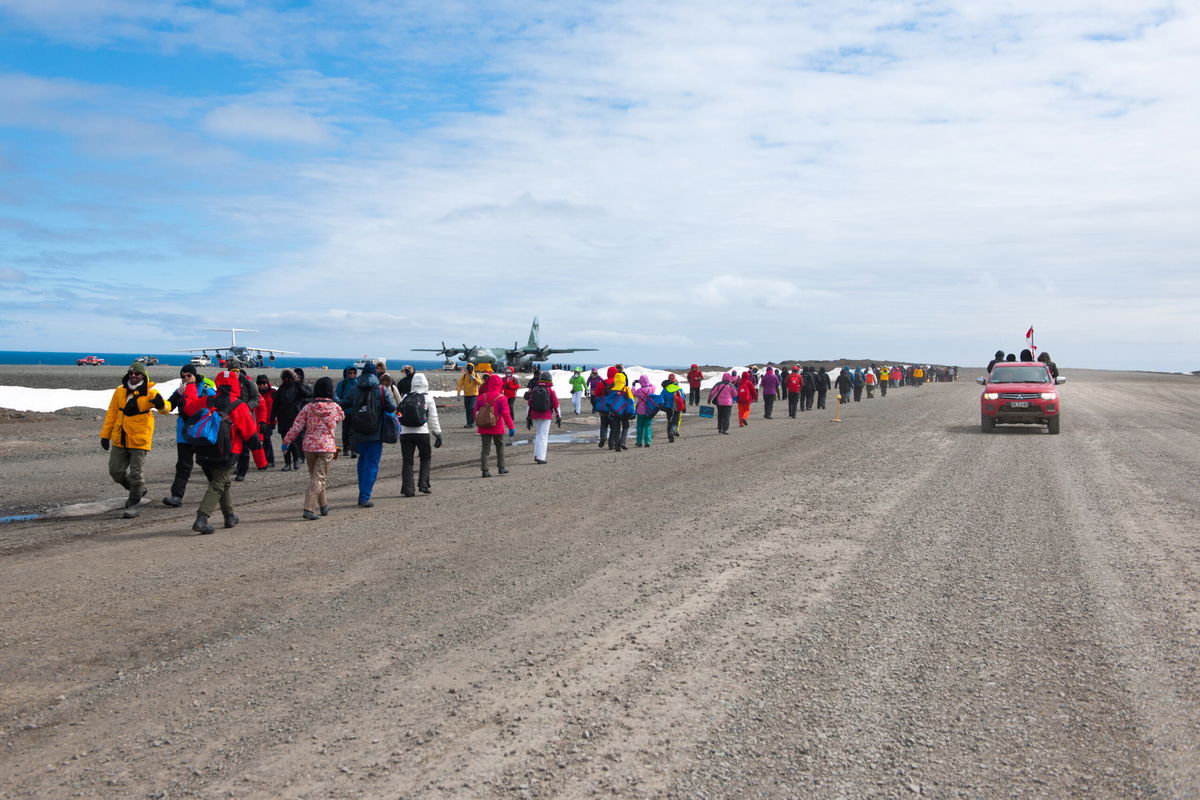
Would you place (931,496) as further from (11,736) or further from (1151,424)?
(1151,424)

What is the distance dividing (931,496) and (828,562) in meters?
4.44

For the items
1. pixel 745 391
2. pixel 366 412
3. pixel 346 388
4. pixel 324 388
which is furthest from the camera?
pixel 745 391

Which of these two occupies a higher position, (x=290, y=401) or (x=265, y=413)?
(x=290, y=401)

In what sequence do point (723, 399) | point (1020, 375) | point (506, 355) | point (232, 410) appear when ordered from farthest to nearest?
point (506, 355), point (723, 399), point (1020, 375), point (232, 410)

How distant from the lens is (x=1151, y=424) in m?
25.9

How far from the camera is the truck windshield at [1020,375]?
73.4 ft

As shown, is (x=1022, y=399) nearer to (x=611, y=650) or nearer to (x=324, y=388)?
(x=324, y=388)

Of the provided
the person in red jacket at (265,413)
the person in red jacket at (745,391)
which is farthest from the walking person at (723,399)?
the person in red jacket at (265,413)

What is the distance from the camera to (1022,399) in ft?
70.7

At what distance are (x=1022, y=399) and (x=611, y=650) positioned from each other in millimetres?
19332

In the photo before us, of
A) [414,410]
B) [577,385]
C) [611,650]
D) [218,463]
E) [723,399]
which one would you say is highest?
[577,385]

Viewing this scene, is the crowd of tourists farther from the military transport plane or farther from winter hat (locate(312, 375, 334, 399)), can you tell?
the military transport plane

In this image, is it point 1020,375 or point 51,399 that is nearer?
point 1020,375

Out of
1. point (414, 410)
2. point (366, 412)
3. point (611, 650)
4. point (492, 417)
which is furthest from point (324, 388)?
point (611, 650)
